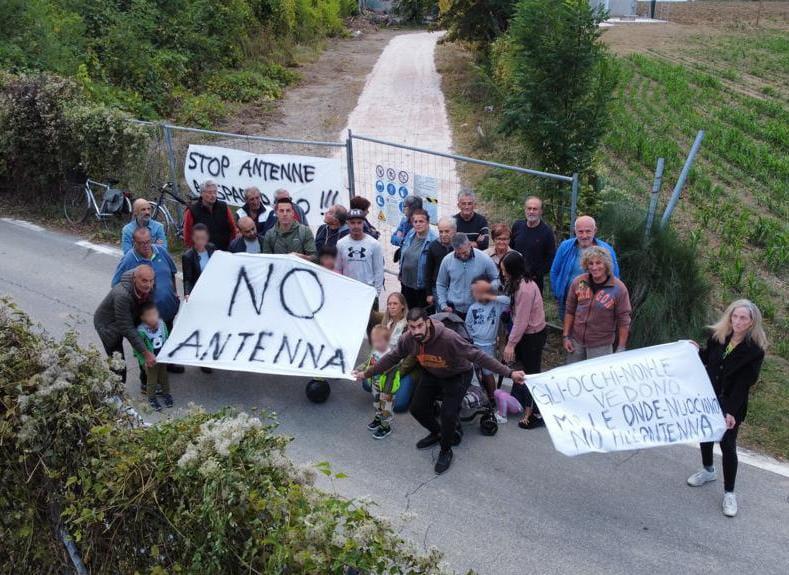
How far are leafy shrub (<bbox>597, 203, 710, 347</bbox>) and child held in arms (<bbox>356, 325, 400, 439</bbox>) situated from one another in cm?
301

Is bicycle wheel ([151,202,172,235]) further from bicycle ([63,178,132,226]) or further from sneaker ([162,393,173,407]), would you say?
sneaker ([162,393,173,407])

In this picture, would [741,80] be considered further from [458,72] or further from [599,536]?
[599,536]

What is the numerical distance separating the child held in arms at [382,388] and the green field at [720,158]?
11.0ft

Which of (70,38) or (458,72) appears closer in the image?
(70,38)

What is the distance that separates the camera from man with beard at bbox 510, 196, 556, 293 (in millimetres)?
8141

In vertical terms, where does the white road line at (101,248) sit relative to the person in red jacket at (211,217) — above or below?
below

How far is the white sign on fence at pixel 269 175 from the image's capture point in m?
10.4

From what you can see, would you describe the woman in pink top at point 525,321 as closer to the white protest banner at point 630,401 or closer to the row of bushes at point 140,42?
the white protest banner at point 630,401

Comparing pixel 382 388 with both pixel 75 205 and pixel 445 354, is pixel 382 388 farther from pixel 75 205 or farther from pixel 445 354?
pixel 75 205

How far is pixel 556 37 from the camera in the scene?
368 inches

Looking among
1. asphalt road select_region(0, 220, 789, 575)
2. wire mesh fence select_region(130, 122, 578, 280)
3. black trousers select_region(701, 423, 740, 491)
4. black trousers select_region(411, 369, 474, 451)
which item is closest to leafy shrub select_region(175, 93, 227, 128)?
wire mesh fence select_region(130, 122, 578, 280)

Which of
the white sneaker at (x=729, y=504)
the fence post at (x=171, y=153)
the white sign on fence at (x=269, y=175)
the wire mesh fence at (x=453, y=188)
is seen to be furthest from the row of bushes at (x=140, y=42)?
the white sneaker at (x=729, y=504)

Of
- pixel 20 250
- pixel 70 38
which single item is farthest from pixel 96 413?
pixel 70 38

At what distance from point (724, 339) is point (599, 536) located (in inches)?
70.7
